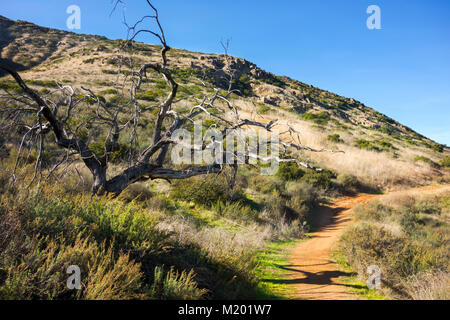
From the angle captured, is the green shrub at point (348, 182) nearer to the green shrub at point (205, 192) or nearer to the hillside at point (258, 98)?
the hillside at point (258, 98)

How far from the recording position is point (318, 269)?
5.79 metres

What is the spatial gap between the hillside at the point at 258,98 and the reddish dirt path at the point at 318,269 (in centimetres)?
357

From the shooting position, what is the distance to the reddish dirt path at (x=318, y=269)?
177 inches

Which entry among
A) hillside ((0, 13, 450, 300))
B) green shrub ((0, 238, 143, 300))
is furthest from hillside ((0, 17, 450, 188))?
green shrub ((0, 238, 143, 300))

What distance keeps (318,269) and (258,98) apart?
37.1m

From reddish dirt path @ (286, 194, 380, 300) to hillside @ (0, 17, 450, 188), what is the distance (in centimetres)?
357

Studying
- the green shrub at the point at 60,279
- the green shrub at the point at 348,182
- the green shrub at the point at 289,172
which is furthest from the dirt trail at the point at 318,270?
the green shrub at the point at 348,182

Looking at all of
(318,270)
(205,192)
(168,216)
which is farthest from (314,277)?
(205,192)

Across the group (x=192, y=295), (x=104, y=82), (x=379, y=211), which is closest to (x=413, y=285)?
(x=192, y=295)

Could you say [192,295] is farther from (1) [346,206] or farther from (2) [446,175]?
(2) [446,175]

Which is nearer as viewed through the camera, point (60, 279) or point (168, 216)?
point (60, 279)

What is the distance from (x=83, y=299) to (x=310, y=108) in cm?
4243

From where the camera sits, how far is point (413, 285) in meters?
4.50

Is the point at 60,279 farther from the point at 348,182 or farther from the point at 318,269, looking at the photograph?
the point at 348,182
